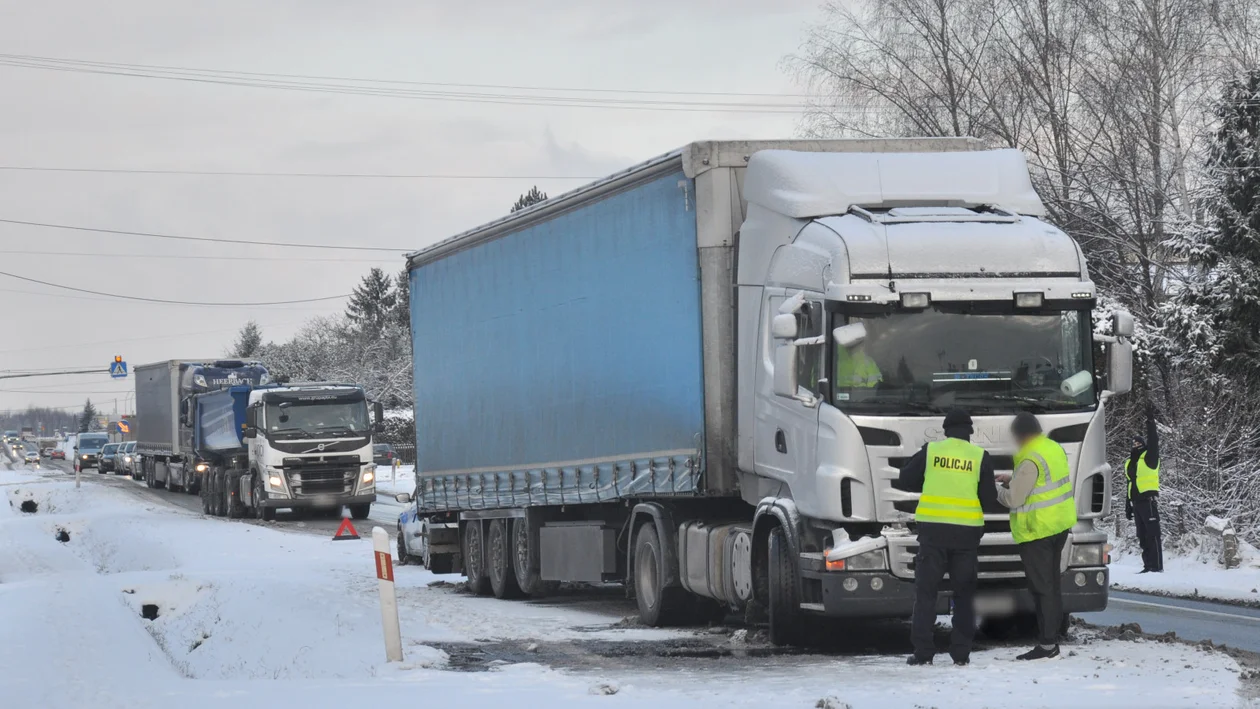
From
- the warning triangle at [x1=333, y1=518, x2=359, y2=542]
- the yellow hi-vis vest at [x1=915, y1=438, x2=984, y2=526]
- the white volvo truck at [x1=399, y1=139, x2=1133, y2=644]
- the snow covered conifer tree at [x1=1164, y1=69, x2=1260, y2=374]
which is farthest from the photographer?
the warning triangle at [x1=333, y1=518, x2=359, y2=542]

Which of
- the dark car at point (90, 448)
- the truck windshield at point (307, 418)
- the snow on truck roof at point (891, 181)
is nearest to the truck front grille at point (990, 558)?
the snow on truck roof at point (891, 181)

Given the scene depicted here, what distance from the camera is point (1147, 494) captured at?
19.8 meters

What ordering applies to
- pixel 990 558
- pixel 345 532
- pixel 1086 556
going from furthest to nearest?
pixel 345 532
pixel 1086 556
pixel 990 558

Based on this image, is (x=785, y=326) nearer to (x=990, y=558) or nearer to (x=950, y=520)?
(x=950, y=520)

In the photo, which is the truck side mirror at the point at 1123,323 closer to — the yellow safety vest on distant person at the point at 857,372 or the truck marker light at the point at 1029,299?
the truck marker light at the point at 1029,299

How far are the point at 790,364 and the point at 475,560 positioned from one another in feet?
30.6

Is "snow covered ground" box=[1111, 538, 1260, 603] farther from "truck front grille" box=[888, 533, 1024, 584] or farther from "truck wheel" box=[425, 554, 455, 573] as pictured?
"truck wheel" box=[425, 554, 455, 573]

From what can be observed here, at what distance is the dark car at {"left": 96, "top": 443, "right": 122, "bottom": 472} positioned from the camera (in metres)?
86.2

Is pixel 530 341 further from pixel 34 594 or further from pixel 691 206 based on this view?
pixel 34 594

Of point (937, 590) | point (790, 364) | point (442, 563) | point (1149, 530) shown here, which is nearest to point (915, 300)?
point (790, 364)

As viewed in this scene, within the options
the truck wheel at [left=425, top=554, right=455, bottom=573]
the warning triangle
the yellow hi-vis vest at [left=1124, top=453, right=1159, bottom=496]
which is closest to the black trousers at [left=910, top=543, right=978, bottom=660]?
the yellow hi-vis vest at [left=1124, top=453, right=1159, bottom=496]

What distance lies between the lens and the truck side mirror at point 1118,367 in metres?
12.1

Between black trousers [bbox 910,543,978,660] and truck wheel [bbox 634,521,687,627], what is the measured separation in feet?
12.6

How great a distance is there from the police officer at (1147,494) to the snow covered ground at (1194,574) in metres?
0.24
